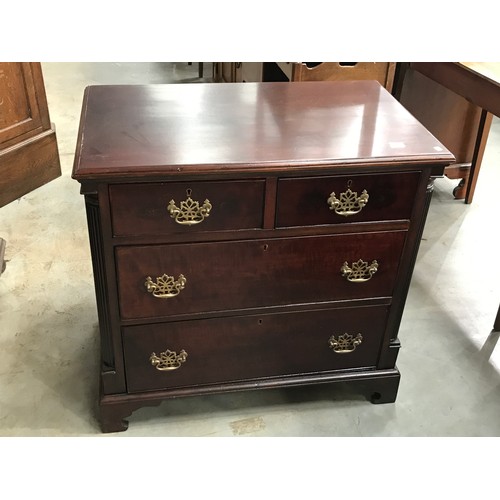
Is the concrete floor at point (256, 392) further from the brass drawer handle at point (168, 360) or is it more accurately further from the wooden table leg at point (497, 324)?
the brass drawer handle at point (168, 360)

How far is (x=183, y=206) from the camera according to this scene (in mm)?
1307

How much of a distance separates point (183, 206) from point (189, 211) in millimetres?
19

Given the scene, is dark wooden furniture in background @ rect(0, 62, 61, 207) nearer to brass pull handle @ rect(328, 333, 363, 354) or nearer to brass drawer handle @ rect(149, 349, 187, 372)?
brass drawer handle @ rect(149, 349, 187, 372)

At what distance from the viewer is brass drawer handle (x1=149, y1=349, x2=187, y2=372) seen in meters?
1.55

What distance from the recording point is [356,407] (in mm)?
1756

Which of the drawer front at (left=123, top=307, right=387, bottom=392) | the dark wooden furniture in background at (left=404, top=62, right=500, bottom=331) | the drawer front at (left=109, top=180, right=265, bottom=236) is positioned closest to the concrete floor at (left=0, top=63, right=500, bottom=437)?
the drawer front at (left=123, top=307, right=387, bottom=392)

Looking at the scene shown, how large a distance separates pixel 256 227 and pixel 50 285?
113 cm

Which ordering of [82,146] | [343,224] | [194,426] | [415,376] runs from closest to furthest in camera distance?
[82,146] < [343,224] < [194,426] < [415,376]

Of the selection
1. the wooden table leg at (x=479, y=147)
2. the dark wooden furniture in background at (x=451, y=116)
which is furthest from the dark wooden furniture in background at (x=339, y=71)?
the wooden table leg at (x=479, y=147)

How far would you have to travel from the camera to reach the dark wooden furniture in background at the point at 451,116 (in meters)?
2.68

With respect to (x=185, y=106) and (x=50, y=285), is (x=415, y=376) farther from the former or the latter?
(x=50, y=285)
